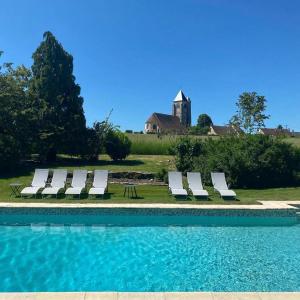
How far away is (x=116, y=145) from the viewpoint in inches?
922

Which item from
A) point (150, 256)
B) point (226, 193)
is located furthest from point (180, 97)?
point (150, 256)

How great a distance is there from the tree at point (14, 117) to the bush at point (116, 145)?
469cm

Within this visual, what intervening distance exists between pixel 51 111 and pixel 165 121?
68.8m

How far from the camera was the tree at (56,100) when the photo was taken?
23109 mm

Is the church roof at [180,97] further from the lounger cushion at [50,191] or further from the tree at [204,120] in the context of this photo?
the lounger cushion at [50,191]

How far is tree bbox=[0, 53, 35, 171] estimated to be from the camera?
63.3 feet

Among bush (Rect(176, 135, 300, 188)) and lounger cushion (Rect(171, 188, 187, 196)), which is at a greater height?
bush (Rect(176, 135, 300, 188))

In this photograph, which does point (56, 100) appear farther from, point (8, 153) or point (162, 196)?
point (162, 196)

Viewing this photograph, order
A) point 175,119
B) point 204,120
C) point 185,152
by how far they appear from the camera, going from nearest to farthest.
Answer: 1. point 185,152
2. point 175,119
3. point 204,120

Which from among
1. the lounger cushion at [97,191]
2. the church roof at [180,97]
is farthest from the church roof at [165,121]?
the lounger cushion at [97,191]

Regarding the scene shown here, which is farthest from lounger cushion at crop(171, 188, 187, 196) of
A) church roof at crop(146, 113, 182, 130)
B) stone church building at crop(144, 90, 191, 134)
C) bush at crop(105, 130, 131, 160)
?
A: church roof at crop(146, 113, 182, 130)

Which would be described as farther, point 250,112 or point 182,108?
point 182,108
